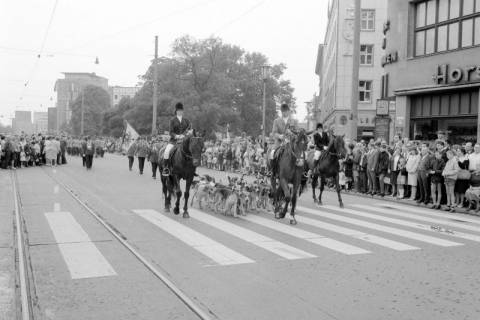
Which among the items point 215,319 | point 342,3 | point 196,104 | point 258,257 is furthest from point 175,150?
point 196,104

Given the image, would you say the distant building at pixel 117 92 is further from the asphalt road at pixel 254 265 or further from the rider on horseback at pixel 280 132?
the rider on horseback at pixel 280 132

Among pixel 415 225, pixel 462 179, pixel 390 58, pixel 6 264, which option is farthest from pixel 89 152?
pixel 6 264

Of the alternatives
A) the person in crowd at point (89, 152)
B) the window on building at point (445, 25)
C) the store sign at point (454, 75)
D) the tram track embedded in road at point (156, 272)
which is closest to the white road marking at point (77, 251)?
the tram track embedded in road at point (156, 272)

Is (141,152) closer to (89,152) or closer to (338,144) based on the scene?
(89,152)

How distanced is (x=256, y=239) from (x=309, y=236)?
3.63 ft

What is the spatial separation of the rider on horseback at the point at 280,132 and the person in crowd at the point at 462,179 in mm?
5418

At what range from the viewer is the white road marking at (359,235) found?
9357mm

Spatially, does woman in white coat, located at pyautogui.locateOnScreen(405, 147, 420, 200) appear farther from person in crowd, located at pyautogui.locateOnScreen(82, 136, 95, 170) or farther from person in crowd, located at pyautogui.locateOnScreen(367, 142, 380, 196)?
person in crowd, located at pyautogui.locateOnScreen(82, 136, 95, 170)

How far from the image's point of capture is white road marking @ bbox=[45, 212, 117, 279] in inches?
281

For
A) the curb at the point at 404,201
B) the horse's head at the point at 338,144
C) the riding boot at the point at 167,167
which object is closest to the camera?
the riding boot at the point at 167,167

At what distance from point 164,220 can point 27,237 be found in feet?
9.98

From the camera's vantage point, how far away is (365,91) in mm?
45875

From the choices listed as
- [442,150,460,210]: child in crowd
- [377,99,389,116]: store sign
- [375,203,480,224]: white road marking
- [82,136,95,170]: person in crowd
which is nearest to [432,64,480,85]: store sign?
[377,99,389,116]: store sign

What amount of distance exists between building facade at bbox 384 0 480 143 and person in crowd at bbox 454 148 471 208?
21.6 ft
